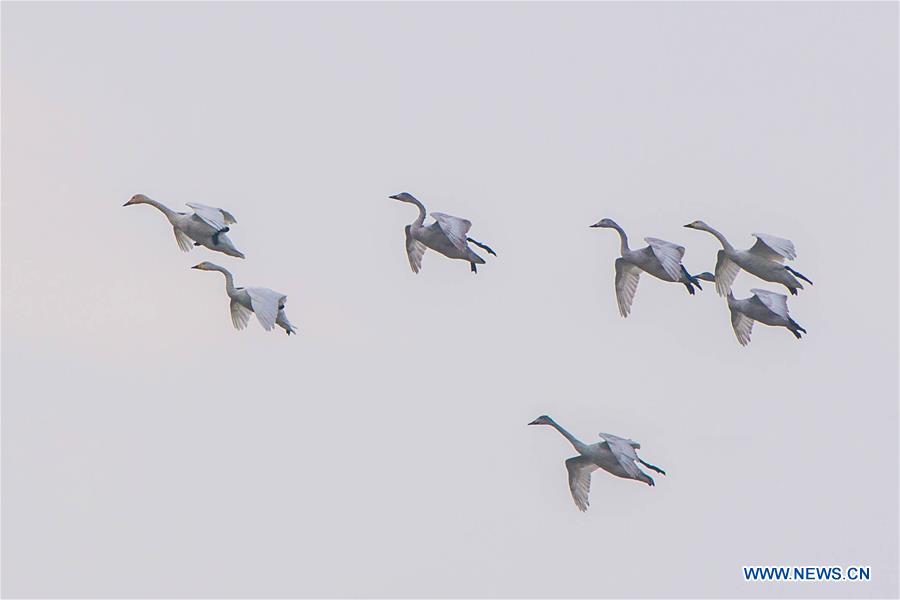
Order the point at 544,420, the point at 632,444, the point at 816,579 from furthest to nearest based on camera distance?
the point at 816,579 → the point at 544,420 → the point at 632,444

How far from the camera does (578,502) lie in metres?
51.0

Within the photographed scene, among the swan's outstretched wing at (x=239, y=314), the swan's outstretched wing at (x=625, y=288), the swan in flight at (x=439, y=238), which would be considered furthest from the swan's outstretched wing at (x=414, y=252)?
the swan's outstretched wing at (x=239, y=314)

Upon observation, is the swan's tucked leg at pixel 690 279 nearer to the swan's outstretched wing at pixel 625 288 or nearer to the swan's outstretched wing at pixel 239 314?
the swan's outstretched wing at pixel 625 288

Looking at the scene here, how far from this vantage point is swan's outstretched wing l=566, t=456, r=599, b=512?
167 feet

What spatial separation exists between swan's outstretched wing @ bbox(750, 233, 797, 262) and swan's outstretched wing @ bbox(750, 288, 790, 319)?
1024 mm

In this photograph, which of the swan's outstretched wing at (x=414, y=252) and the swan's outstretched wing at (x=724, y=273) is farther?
the swan's outstretched wing at (x=414, y=252)

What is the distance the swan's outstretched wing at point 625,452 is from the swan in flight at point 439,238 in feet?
14.3

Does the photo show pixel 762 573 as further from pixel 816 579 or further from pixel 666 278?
pixel 666 278

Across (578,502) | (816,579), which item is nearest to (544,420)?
(578,502)

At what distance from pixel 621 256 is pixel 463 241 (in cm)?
374

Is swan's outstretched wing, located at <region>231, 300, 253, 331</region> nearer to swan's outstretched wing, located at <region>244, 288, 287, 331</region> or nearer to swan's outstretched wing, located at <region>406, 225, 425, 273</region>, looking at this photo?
swan's outstretched wing, located at <region>244, 288, 287, 331</region>

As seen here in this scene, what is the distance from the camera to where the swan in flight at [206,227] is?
4944 centimetres

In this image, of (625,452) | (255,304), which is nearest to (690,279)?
(625,452)

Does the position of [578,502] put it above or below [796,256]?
below
